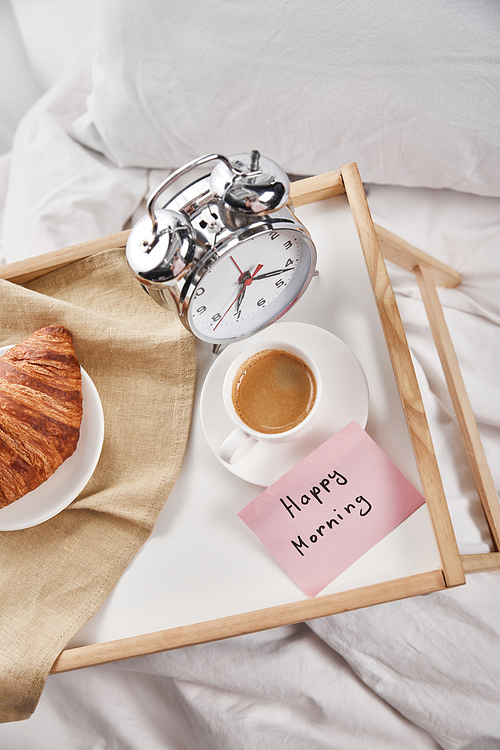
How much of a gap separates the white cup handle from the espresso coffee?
0.11 feet

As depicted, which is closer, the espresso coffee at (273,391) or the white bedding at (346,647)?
the espresso coffee at (273,391)

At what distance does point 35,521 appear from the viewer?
0.62 meters

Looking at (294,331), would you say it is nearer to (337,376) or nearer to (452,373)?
(337,376)

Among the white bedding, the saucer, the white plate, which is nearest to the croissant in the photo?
the white plate

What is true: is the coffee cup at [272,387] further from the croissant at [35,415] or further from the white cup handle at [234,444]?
the croissant at [35,415]

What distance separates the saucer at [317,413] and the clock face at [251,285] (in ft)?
0.17

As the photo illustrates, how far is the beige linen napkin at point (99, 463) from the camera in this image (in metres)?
0.60

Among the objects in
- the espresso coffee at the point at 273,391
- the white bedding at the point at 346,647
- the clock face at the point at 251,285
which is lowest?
the white bedding at the point at 346,647

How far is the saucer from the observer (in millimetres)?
620

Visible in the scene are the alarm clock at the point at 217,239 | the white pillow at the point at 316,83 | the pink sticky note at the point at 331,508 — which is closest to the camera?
the alarm clock at the point at 217,239

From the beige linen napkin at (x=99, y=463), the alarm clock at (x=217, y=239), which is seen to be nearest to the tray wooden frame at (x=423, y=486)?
the beige linen napkin at (x=99, y=463)

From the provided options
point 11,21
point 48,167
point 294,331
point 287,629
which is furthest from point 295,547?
point 11,21

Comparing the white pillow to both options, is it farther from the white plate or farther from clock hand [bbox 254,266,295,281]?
the white plate

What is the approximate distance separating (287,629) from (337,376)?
53 centimetres
